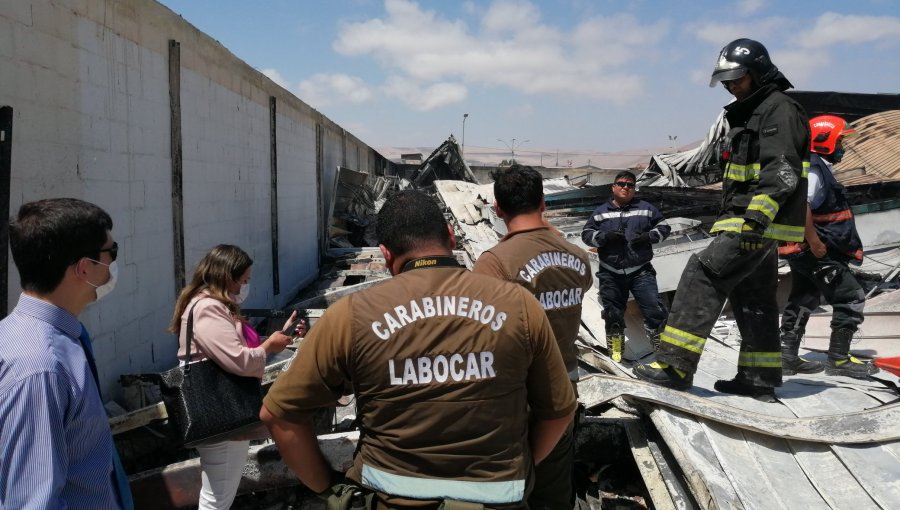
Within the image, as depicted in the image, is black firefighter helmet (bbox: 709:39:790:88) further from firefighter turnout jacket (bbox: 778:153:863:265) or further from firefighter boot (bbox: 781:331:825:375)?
firefighter boot (bbox: 781:331:825:375)

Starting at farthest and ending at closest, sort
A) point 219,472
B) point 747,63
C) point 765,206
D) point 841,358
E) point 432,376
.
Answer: point 841,358, point 747,63, point 765,206, point 219,472, point 432,376

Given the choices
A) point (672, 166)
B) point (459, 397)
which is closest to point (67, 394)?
point (459, 397)

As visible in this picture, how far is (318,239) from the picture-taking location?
36.2ft

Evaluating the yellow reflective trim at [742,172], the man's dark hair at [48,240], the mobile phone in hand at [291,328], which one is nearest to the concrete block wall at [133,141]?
the mobile phone in hand at [291,328]

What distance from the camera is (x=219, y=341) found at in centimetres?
266

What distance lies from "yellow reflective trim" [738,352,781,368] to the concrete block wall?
12.2ft

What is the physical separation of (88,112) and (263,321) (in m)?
3.51

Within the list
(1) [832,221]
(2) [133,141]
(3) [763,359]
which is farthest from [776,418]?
(2) [133,141]

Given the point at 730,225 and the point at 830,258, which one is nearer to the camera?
the point at 730,225

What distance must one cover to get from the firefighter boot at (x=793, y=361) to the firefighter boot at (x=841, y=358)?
0.08 m

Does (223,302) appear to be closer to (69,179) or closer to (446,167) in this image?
(69,179)

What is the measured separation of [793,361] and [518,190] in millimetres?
2871

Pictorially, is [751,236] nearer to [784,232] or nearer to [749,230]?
[749,230]

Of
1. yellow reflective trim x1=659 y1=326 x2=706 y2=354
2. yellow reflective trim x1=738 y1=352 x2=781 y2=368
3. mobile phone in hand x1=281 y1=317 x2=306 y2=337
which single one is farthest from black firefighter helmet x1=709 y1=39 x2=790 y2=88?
mobile phone in hand x1=281 y1=317 x2=306 y2=337
